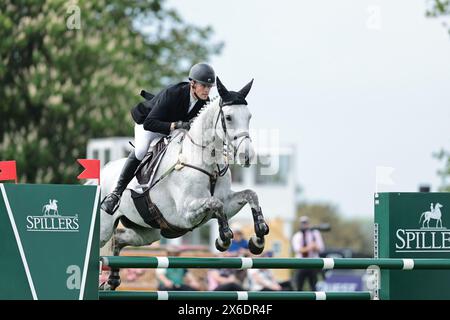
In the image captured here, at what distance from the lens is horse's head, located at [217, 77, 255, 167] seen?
27.2ft

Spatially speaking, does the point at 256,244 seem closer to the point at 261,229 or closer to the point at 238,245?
the point at 261,229

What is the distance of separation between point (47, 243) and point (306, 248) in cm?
1038

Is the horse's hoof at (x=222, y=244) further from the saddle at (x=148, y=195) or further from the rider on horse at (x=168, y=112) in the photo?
the rider on horse at (x=168, y=112)

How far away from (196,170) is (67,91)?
1844 cm

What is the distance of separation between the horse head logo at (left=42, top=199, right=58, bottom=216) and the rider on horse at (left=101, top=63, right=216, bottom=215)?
6.01 feet

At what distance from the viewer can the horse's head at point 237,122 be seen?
8.30 meters

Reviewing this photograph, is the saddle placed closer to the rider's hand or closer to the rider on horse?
the rider on horse

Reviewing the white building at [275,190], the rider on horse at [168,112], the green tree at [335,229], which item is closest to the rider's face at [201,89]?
the rider on horse at [168,112]

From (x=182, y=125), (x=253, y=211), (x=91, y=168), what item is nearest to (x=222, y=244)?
(x=253, y=211)

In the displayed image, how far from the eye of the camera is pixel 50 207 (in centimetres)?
745

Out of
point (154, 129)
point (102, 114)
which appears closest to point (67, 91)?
point (102, 114)
